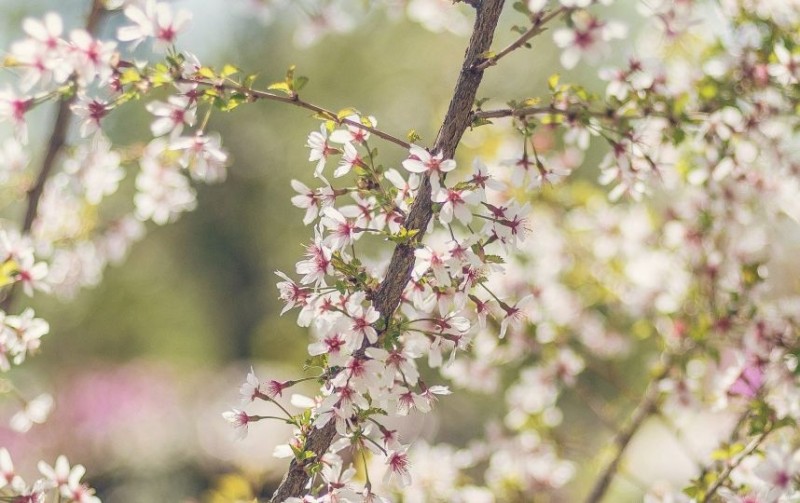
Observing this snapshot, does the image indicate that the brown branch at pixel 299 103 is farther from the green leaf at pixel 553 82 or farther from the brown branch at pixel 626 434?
the brown branch at pixel 626 434

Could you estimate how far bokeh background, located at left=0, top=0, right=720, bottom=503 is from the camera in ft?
16.1

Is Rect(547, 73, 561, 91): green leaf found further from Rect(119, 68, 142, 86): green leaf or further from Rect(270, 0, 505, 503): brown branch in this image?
Rect(119, 68, 142, 86): green leaf

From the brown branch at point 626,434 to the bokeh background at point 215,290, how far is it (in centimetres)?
289

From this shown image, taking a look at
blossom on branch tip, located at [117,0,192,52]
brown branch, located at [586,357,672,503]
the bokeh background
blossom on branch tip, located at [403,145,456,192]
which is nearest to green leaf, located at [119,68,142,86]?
blossom on branch tip, located at [117,0,192,52]

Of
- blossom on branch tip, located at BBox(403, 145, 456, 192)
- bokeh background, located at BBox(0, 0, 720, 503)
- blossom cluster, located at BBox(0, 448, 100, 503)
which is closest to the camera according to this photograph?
blossom on branch tip, located at BBox(403, 145, 456, 192)

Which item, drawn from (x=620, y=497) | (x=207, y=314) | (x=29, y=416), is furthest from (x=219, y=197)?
(x=29, y=416)

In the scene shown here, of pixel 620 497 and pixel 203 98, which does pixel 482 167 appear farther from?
pixel 620 497

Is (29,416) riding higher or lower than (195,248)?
lower

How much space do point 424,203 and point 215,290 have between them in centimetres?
817

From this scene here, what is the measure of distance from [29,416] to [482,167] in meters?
0.81

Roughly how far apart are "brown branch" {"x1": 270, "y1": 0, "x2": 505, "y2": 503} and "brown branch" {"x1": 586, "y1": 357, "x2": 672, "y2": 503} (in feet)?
2.86

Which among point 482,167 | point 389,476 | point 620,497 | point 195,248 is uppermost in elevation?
point 195,248

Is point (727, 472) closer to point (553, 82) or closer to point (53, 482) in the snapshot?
point (553, 82)

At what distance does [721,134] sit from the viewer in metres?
1.36
